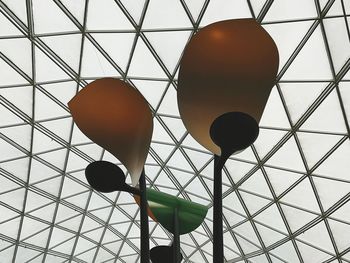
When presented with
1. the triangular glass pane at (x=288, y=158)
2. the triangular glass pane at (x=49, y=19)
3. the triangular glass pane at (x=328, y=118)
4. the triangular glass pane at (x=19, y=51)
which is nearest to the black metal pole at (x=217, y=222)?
the triangular glass pane at (x=328, y=118)

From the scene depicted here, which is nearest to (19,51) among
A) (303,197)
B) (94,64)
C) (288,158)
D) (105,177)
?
(94,64)

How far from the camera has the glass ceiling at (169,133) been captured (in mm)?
17594

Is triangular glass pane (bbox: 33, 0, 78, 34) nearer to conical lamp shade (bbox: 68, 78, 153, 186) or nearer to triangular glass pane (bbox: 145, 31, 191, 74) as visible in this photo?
triangular glass pane (bbox: 145, 31, 191, 74)

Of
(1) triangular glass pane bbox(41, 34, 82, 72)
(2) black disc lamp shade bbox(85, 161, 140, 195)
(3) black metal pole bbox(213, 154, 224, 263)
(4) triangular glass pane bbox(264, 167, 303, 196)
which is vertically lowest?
(3) black metal pole bbox(213, 154, 224, 263)

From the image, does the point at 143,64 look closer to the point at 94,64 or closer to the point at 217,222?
the point at 94,64

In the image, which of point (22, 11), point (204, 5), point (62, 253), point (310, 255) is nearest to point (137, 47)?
point (204, 5)

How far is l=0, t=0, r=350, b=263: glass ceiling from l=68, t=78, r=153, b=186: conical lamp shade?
13.1m

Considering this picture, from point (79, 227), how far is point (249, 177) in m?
14.8

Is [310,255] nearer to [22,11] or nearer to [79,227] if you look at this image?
[79,227]

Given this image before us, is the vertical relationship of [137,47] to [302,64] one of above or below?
above

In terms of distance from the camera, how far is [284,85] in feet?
62.2

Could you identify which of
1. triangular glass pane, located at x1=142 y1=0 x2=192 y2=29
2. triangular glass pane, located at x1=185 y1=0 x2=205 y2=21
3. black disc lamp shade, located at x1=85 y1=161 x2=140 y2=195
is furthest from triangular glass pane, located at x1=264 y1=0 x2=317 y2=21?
black disc lamp shade, located at x1=85 y1=161 x2=140 y2=195

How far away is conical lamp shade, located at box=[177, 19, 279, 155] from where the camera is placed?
4.36 metres

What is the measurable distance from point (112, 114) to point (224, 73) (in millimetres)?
1452
